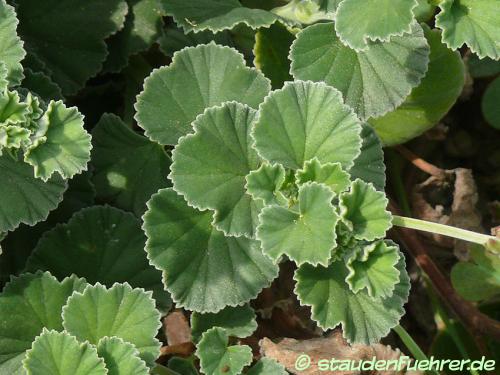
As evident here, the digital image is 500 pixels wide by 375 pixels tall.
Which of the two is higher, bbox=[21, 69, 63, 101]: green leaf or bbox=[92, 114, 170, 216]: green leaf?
bbox=[21, 69, 63, 101]: green leaf

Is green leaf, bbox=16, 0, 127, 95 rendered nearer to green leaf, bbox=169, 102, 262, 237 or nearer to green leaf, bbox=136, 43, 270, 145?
green leaf, bbox=136, 43, 270, 145

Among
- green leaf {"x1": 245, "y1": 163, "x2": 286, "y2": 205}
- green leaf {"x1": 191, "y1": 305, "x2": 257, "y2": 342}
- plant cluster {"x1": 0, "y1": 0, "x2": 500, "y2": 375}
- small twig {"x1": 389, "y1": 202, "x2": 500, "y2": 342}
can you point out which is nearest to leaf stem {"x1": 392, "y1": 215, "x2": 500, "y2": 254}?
plant cluster {"x1": 0, "y1": 0, "x2": 500, "y2": 375}

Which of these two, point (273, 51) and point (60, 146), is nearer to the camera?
point (60, 146)

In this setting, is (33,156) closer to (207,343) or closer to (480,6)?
(207,343)

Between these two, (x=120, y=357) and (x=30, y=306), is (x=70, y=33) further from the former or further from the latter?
(x=120, y=357)

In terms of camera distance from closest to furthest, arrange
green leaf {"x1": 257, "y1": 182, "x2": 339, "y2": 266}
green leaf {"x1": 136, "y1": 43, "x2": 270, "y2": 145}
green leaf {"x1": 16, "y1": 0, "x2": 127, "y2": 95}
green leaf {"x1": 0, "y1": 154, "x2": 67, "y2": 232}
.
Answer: green leaf {"x1": 257, "y1": 182, "x2": 339, "y2": 266} < green leaf {"x1": 0, "y1": 154, "x2": 67, "y2": 232} < green leaf {"x1": 136, "y1": 43, "x2": 270, "y2": 145} < green leaf {"x1": 16, "y1": 0, "x2": 127, "y2": 95}

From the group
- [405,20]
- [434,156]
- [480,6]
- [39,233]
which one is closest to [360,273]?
[405,20]

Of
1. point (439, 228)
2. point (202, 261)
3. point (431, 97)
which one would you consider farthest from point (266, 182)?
point (431, 97)
